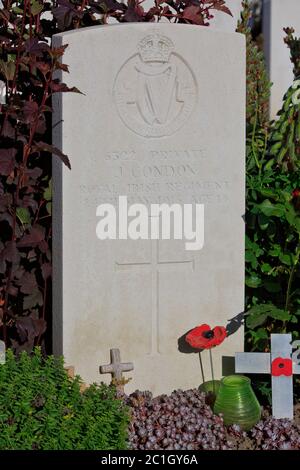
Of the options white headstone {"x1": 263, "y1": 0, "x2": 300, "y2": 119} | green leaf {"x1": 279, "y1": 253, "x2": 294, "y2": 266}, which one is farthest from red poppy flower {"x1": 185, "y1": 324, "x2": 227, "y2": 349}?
white headstone {"x1": 263, "y1": 0, "x2": 300, "y2": 119}

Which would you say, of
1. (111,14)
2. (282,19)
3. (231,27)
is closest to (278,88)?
(282,19)

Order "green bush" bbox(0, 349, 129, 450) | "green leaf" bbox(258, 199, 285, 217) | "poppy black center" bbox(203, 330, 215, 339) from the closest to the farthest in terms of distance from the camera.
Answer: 1. "green bush" bbox(0, 349, 129, 450)
2. "poppy black center" bbox(203, 330, 215, 339)
3. "green leaf" bbox(258, 199, 285, 217)

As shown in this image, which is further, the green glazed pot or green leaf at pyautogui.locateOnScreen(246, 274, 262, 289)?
green leaf at pyautogui.locateOnScreen(246, 274, 262, 289)

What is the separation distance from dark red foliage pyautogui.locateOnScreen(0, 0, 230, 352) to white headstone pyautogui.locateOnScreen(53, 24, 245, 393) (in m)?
0.12

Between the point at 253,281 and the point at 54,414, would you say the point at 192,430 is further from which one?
the point at 253,281

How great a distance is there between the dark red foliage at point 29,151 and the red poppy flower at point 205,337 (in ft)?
2.36

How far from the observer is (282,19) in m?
12.2

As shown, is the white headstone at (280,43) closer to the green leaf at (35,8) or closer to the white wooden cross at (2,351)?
the green leaf at (35,8)

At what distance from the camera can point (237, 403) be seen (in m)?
4.02

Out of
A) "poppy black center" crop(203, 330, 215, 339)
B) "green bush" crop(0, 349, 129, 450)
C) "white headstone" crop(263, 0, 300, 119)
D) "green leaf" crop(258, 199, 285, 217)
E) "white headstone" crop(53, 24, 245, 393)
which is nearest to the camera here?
"green bush" crop(0, 349, 129, 450)

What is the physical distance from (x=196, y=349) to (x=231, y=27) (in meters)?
6.83

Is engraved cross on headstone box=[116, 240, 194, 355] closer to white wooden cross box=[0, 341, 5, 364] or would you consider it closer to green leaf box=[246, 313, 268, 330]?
green leaf box=[246, 313, 268, 330]

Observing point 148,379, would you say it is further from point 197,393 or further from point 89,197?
point 89,197

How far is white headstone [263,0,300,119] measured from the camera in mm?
12102
